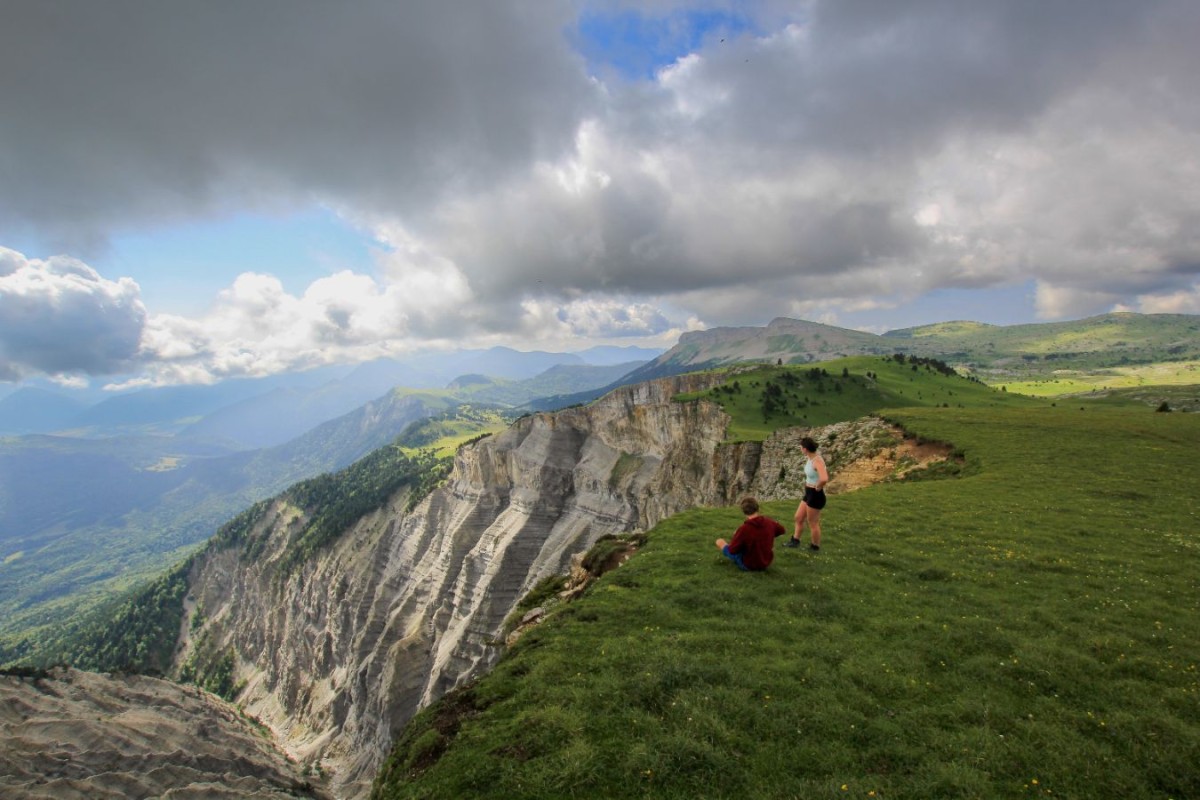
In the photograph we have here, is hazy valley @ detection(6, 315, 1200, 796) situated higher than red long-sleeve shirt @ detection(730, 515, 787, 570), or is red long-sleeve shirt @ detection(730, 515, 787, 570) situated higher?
red long-sleeve shirt @ detection(730, 515, 787, 570)

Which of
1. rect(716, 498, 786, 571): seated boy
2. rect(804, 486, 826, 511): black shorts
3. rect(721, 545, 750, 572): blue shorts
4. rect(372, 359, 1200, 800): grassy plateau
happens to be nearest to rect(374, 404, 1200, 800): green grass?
rect(372, 359, 1200, 800): grassy plateau

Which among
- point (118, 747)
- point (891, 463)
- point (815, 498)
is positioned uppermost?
point (815, 498)

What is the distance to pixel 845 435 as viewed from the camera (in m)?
44.6

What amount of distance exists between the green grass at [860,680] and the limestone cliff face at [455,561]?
32746 mm

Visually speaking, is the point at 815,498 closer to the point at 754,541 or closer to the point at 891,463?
the point at 754,541

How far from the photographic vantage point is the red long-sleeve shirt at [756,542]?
54.9 feet

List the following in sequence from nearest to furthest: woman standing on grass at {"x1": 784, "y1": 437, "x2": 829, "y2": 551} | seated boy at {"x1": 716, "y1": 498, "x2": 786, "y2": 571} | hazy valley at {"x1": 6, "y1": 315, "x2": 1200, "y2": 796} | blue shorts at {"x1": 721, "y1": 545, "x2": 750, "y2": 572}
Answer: hazy valley at {"x1": 6, "y1": 315, "x2": 1200, "y2": 796} → seated boy at {"x1": 716, "y1": 498, "x2": 786, "y2": 571} → blue shorts at {"x1": 721, "y1": 545, "x2": 750, "y2": 572} → woman standing on grass at {"x1": 784, "y1": 437, "x2": 829, "y2": 551}

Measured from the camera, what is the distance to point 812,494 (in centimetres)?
1828

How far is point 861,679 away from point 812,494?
811cm

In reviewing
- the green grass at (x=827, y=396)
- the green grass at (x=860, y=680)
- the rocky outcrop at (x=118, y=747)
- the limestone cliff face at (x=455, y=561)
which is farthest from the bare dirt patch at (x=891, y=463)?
the rocky outcrop at (x=118, y=747)

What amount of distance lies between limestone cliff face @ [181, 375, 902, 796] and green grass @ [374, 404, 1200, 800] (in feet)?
107

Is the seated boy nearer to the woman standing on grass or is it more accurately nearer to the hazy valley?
the hazy valley

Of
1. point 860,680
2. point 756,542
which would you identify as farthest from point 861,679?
point 756,542

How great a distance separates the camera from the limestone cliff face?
78.6m
